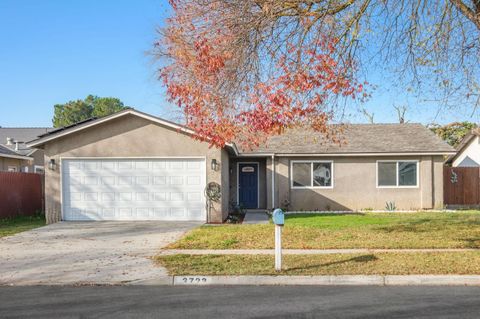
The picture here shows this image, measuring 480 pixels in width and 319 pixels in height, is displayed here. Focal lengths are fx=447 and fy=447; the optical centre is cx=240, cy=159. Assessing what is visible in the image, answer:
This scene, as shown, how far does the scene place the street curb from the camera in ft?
24.0

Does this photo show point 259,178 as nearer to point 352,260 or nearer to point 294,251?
point 294,251

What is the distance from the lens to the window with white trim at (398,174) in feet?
65.8

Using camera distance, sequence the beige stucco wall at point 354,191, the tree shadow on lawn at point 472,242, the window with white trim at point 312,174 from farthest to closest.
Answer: the window with white trim at point 312,174
the beige stucco wall at point 354,191
the tree shadow on lawn at point 472,242

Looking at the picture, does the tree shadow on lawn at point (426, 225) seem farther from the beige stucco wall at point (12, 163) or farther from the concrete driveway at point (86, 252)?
the beige stucco wall at point (12, 163)

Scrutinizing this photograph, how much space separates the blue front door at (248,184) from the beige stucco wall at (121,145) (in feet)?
16.1

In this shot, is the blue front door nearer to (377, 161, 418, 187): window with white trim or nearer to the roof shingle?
the roof shingle

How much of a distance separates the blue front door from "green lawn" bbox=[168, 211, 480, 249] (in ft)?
15.9

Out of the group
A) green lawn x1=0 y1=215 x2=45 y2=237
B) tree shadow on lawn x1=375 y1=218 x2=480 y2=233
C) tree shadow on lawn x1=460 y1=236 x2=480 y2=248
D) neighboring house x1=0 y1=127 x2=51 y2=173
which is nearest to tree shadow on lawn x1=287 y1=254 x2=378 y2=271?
tree shadow on lawn x1=460 y1=236 x2=480 y2=248

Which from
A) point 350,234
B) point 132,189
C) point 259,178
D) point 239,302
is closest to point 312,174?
point 259,178

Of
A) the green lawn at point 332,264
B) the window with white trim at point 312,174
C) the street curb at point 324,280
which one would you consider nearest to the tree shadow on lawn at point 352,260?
the green lawn at point 332,264

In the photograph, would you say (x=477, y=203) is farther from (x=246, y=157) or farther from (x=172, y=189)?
(x=172, y=189)

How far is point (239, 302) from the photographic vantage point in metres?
6.29

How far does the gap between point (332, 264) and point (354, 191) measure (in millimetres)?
12178

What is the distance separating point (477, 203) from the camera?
21.5 m
